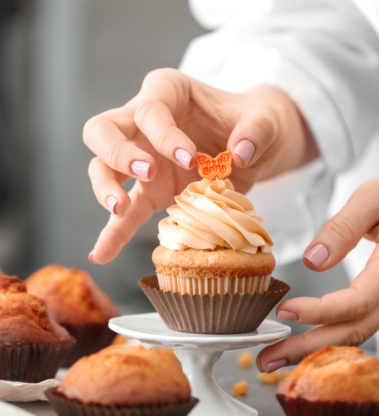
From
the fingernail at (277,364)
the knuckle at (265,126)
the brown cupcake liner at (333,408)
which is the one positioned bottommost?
the fingernail at (277,364)

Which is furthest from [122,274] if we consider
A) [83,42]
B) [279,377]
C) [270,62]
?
[279,377]

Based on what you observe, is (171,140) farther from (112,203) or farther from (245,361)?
(245,361)

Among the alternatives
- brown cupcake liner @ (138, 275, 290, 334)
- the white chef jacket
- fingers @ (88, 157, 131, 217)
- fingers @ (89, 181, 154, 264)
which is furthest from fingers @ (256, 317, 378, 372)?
the white chef jacket

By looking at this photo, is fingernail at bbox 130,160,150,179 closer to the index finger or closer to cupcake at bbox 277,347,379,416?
the index finger

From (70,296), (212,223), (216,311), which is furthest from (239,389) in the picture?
(70,296)

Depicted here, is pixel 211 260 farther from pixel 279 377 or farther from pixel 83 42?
pixel 83 42

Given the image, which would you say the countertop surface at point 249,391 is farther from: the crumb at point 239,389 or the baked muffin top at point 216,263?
the baked muffin top at point 216,263

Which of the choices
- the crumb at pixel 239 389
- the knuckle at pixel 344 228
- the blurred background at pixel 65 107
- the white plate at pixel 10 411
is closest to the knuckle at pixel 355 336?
the knuckle at pixel 344 228
